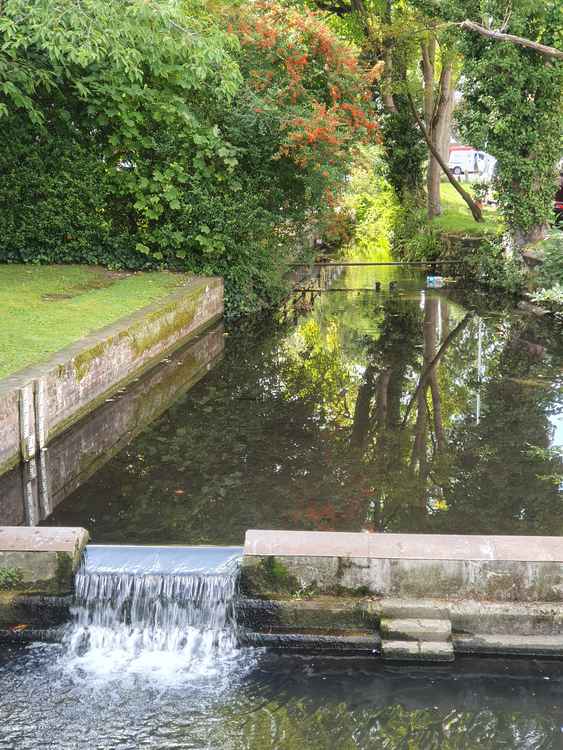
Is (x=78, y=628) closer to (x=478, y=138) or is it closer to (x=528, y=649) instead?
(x=528, y=649)

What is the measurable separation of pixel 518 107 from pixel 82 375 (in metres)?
13.2

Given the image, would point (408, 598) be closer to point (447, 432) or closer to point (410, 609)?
point (410, 609)

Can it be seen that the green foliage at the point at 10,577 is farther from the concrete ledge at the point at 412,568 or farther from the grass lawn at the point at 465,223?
the grass lawn at the point at 465,223

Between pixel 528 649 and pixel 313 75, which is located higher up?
pixel 313 75

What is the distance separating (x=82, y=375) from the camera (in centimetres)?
972

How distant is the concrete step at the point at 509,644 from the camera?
5.39 meters

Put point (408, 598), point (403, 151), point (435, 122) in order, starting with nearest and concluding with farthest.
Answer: point (408, 598) → point (435, 122) → point (403, 151)

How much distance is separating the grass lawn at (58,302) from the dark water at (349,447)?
65.4 inches

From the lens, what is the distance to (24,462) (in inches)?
328

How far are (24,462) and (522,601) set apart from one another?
509cm

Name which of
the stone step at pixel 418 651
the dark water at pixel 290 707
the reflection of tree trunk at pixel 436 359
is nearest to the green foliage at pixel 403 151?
the reflection of tree trunk at pixel 436 359

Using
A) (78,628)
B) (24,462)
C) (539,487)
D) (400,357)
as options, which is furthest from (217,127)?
(78,628)

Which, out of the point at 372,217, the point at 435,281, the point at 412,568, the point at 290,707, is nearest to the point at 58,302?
the point at 412,568

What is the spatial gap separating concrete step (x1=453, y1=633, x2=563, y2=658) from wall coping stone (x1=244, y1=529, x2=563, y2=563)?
1.66 ft
